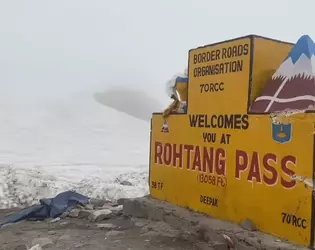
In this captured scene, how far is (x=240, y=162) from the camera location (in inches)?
177

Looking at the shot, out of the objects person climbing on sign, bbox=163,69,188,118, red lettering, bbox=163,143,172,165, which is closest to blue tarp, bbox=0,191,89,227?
red lettering, bbox=163,143,172,165

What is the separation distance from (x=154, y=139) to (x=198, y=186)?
118 centimetres

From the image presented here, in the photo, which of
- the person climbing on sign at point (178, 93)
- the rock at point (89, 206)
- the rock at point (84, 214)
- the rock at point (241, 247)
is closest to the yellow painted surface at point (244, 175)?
the person climbing on sign at point (178, 93)

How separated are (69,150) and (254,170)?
11868mm

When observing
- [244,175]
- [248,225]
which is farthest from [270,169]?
[248,225]

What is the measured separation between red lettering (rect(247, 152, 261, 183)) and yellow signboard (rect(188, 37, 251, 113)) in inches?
19.9

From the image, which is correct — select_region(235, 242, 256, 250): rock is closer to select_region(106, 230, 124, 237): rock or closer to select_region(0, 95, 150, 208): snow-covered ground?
select_region(106, 230, 124, 237): rock

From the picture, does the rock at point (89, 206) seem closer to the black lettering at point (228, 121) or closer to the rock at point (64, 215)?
the rock at point (64, 215)

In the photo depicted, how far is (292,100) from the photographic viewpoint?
4.16 m

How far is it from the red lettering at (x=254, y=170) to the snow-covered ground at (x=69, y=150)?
542cm

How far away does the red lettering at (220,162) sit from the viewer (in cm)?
475

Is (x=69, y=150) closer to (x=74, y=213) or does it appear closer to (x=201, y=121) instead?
(x=74, y=213)

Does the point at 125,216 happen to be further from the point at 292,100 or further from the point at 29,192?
the point at 29,192

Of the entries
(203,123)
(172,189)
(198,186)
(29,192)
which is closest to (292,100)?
(203,123)
